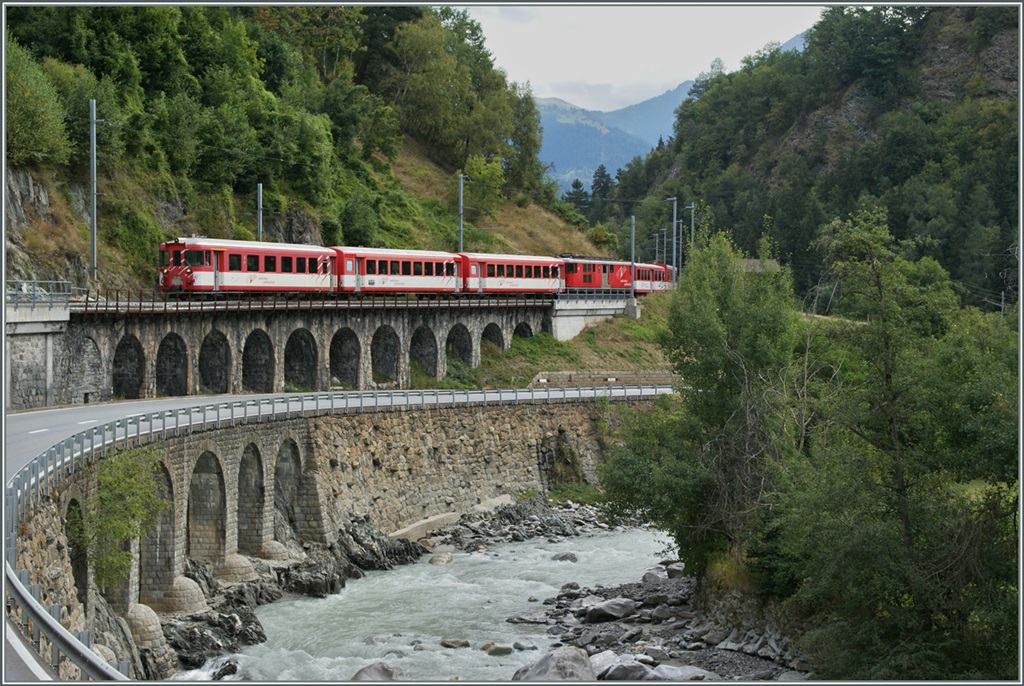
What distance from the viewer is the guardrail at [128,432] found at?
12727mm

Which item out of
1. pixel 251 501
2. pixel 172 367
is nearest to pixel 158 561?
pixel 251 501

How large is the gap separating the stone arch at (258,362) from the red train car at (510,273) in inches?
571

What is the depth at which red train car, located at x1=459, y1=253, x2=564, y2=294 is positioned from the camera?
194 feet

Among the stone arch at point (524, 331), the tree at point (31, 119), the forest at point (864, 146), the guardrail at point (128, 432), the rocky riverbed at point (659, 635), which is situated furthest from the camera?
the forest at point (864, 146)

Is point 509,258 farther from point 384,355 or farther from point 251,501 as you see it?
point 251,501

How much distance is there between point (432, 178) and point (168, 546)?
62561mm

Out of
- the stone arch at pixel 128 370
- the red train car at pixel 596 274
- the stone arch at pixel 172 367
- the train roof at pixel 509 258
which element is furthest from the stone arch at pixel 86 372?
the red train car at pixel 596 274

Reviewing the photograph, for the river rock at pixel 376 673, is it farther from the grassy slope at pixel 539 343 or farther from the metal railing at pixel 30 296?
the grassy slope at pixel 539 343

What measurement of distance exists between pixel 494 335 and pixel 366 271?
11.7 meters

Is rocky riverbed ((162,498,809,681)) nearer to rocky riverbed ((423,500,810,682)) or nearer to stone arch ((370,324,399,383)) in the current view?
rocky riverbed ((423,500,810,682))

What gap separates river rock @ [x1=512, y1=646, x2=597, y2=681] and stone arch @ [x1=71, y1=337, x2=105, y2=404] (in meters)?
17.9

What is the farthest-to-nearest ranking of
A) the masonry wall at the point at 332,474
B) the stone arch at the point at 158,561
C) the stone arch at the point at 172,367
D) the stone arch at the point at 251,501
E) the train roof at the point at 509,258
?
the train roof at the point at 509,258 < the stone arch at the point at 172,367 < the stone arch at the point at 251,501 < the stone arch at the point at 158,561 < the masonry wall at the point at 332,474

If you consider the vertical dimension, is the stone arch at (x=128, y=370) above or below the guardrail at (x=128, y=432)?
above

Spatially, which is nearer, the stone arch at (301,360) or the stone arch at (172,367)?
the stone arch at (172,367)
